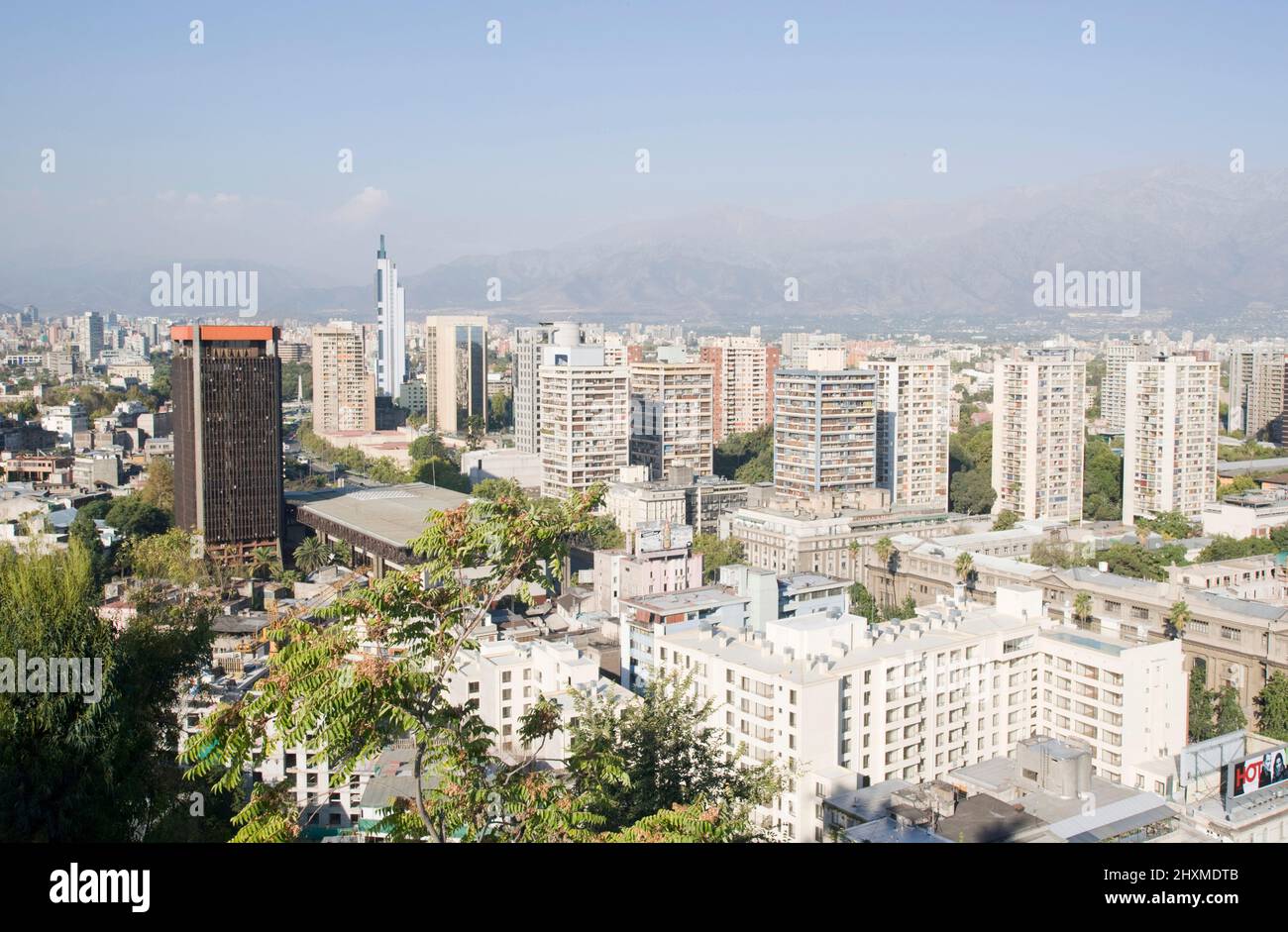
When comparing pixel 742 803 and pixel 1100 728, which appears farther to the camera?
pixel 1100 728

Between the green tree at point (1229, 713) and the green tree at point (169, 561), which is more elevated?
the green tree at point (169, 561)

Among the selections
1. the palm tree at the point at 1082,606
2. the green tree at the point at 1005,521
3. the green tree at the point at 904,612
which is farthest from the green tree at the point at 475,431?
the palm tree at the point at 1082,606

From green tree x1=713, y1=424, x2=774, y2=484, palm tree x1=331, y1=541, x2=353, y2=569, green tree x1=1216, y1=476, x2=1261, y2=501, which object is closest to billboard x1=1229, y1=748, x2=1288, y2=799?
palm tree x1=331, y1=541, x2=353, y2=569

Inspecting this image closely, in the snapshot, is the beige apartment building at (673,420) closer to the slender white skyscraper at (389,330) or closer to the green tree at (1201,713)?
the green tree at (1201,713)

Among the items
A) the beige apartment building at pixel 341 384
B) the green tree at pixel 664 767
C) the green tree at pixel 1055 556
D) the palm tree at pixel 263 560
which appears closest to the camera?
the green tree at pixel 664 767

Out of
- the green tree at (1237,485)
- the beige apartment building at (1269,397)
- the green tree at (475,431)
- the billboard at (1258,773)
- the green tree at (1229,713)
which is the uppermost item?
the beige apartment building at (1269,397)
